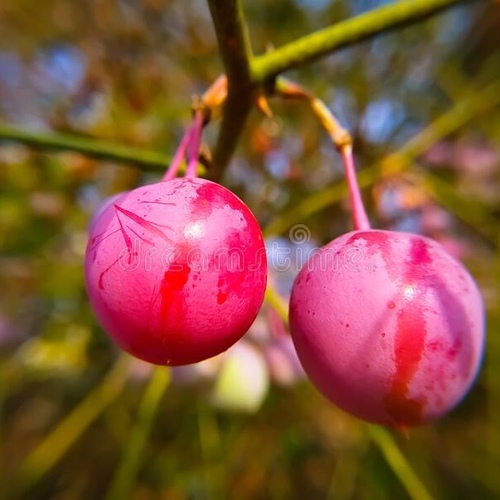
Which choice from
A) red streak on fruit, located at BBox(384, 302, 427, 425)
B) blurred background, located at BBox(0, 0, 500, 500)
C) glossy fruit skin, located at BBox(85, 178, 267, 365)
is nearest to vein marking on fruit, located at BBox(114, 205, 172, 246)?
glossy fruit skin, located at BBox(85, 178, 267, 365)

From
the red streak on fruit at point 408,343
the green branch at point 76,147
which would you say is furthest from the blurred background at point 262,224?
the red streak on fruit at point 408,343

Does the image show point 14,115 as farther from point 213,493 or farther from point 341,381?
point 341,381

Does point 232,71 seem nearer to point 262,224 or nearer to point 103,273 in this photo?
point 103,273

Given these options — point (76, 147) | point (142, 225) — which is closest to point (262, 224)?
point (76, 147)

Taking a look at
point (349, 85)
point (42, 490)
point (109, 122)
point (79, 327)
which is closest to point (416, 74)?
point (349, 85)

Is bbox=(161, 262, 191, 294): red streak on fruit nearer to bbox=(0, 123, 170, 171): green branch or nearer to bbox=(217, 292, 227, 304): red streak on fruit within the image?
bbox=(217, 292, 227, 304): red streak on fruit

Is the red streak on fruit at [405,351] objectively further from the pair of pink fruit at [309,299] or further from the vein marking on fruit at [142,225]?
the vein marking on fruit at [142,225]
